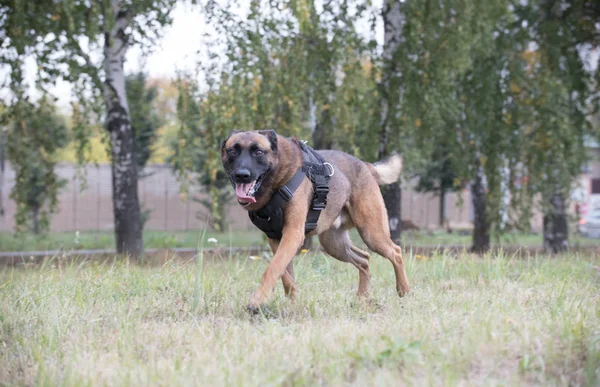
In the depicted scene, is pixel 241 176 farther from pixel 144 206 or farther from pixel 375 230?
pixel 144 206

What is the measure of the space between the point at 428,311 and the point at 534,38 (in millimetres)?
8613

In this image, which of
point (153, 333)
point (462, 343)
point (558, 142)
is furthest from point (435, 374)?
point (558, 142)

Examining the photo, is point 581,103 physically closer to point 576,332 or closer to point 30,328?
point 576,332

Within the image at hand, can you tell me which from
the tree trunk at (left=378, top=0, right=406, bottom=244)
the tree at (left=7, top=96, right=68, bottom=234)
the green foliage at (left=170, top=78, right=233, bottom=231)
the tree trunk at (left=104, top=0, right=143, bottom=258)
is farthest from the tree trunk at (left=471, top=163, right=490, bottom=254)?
the tree at (left=7, top=96, right=68, bottom=234)

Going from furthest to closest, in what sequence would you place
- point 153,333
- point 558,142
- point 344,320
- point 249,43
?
point 558,142
point 249,43
point 344,320
point 153,333

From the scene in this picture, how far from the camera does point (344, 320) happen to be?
4.83 meters

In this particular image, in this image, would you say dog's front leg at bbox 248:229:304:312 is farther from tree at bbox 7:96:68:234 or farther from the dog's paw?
tree at bbox 7:96:68:234

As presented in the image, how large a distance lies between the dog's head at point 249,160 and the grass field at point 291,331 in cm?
79

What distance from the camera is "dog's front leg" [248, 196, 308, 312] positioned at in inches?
196

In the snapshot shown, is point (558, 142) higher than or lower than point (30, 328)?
higher

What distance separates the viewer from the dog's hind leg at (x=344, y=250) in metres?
6.39

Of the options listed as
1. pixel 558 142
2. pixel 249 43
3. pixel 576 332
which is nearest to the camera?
pixel 576 332

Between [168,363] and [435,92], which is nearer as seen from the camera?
[168,363]

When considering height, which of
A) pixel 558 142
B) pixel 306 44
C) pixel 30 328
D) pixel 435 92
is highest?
pixel 306 44
